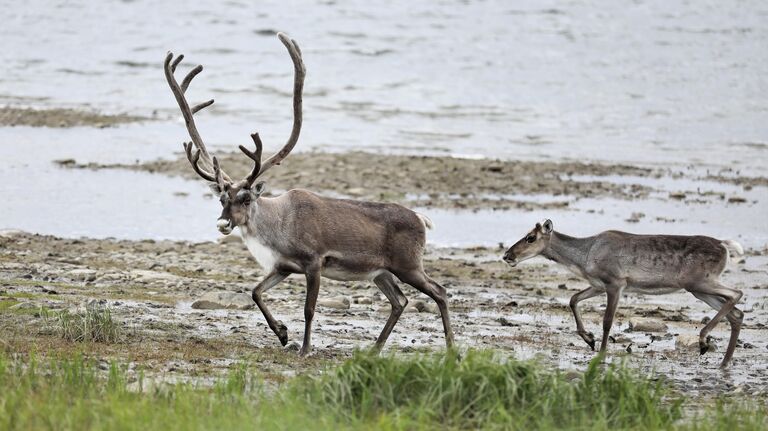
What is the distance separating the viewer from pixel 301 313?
1261 cm

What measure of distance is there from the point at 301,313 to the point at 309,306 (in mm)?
1691

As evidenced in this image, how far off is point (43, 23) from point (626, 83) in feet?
70.9

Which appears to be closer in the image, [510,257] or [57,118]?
[510,257]

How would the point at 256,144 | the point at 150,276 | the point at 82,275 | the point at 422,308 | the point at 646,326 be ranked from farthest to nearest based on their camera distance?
the point at 150,276 < the point at 82,275 < the point at 422,308 < the point at 646,326 < the point at 256,144

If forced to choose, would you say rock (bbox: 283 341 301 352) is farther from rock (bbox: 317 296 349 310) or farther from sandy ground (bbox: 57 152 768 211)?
sandy ground (bbox: 57 152 768 211)

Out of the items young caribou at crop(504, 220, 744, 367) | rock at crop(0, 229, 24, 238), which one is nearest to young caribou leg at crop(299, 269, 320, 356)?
young caribou at crop(504, 220, 744, 367)

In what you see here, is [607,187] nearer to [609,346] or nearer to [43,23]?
[609,346]

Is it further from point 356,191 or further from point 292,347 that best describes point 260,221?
point 356,191

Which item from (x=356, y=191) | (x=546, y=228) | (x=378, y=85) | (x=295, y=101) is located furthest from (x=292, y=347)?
(x=378, y=85)

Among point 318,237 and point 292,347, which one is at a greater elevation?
point 318,237

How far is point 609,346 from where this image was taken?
11734 mm

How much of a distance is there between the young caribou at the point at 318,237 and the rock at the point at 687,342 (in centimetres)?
220

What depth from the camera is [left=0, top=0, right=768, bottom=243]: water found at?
2055 centimetres

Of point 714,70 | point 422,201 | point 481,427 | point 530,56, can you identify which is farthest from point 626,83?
point 481,427
